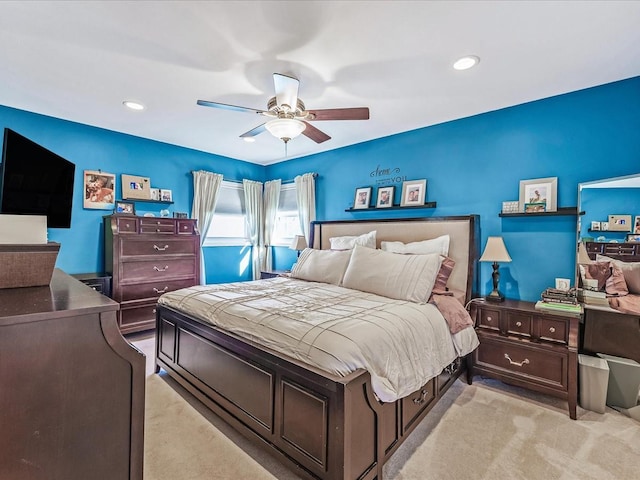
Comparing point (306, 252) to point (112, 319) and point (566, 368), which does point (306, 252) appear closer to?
point (566, 368)

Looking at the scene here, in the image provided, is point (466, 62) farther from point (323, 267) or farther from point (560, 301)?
point (323, 267)

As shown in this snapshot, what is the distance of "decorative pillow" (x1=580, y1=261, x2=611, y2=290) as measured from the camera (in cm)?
257

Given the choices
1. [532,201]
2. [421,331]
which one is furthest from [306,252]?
[532,201]

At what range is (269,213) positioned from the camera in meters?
5.50

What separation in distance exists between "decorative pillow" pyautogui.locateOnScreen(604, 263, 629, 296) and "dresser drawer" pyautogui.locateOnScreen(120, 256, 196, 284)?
4.52 meters

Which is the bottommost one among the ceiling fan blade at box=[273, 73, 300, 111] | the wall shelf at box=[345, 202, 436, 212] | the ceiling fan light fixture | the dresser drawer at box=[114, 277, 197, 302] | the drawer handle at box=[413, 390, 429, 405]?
the drawer handle at box=[413, 390, 429, 405]

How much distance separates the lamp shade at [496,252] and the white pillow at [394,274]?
526 millimetres

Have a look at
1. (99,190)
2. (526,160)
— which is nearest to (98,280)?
(99,190)

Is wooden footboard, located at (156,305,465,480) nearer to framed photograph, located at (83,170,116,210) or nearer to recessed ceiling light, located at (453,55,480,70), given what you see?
recessed ceiling light, located at (453,55,480,70)

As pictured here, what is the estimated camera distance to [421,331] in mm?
2025

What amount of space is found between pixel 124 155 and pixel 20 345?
13.0ft

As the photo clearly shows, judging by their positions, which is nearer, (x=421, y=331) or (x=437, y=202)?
(x=421, y=331)

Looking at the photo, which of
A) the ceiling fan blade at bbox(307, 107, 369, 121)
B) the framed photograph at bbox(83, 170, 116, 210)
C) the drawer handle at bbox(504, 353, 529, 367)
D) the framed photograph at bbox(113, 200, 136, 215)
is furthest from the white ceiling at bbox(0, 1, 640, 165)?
the drawer handle at bbox(504, 353, 529, 367)

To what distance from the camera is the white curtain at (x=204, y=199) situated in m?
4.67
